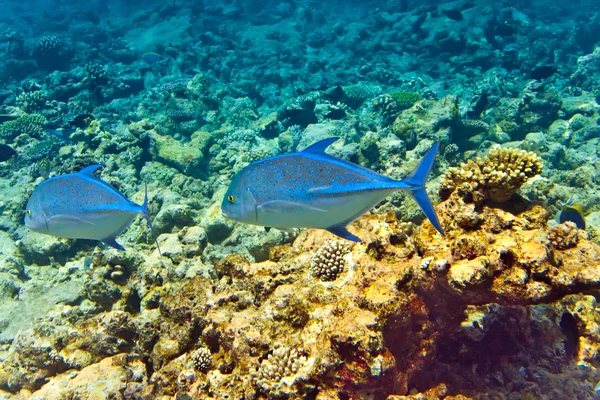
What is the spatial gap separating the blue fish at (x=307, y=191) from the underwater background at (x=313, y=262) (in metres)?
0.97

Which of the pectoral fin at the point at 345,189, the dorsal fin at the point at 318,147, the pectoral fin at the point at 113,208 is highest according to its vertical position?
the dorsal fin at the point at 318,147

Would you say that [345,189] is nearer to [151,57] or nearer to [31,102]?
[31,102]

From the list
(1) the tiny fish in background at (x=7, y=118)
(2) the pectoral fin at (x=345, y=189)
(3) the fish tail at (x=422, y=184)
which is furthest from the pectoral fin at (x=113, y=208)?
(1) the tiny fish in background at (x=7, y=118)

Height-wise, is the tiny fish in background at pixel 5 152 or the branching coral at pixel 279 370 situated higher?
the branching coral at pixel 279 370

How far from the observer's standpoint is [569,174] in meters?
6.95

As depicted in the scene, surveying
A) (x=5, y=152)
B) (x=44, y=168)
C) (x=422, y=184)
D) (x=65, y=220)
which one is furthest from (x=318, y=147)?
(x=5, y=152)

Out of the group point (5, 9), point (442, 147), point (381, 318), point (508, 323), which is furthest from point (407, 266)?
point (5, 9)

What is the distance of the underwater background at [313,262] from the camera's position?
107 inches

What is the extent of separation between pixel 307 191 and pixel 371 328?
1216 mm

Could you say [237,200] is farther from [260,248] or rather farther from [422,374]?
[260,248]

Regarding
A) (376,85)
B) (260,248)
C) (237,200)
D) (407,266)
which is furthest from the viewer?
(376,85)

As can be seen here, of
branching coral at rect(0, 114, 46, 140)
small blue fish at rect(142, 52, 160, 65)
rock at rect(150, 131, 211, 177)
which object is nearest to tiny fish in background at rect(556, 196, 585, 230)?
rock at rect(150, 131, 211, 177)

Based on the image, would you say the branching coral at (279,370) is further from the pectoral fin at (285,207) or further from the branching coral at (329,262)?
the pectoral fin at (285,207)

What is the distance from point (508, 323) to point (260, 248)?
302cm
